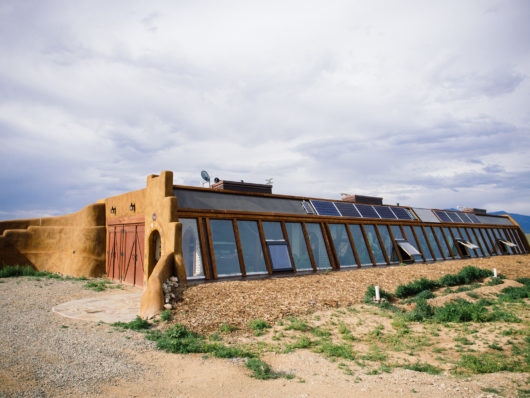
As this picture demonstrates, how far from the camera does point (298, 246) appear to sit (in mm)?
18594

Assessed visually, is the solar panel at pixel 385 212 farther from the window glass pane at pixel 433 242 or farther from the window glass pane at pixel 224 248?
the window glass pane at pixel 224 248

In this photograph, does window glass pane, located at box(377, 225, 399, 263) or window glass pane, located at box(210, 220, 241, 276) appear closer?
window glass pane, located at box(210, 220, 241, 276)

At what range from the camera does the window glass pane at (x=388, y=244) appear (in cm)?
2239

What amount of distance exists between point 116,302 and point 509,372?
13.6m

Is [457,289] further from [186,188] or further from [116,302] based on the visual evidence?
[116,302]

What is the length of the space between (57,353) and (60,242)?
19488 millimetres

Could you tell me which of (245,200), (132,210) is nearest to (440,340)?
(245,200)

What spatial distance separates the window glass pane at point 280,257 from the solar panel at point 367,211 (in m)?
8.12

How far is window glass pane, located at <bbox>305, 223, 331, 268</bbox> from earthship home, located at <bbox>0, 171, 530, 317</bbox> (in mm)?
61

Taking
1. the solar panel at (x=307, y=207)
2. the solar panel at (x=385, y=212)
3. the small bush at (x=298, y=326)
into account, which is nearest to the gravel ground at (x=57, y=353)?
the small bush at (x=298, y=326)

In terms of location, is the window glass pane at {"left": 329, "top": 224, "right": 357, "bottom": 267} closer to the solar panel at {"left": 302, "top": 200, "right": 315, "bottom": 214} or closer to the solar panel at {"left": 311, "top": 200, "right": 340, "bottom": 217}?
the solar panel at {"left": 311, "top": 200, "right": 340, "bottom": 217}

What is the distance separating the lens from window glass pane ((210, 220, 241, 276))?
15.1m

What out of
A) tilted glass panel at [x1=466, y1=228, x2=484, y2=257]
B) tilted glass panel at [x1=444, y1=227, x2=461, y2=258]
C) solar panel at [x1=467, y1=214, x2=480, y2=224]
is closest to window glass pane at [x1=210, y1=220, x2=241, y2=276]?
tilted glass panel at [x1=444, y1=227, x2=461, y2=258]

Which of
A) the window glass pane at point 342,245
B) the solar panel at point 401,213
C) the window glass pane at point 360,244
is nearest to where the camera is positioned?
the window glass pane at point 342,245
